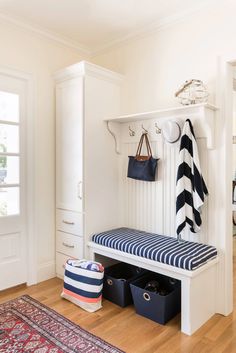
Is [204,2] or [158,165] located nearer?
[204,2]

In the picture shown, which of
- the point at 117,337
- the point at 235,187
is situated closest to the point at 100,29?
the point at 117,337

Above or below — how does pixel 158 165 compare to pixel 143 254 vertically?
above

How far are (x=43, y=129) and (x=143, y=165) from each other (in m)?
1.11

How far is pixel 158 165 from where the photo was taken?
2.66m

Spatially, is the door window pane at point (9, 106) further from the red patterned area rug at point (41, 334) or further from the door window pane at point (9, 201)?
the red patterned area rug at point (41, 334)

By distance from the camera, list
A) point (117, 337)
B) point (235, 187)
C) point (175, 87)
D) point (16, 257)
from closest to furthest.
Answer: point (117, 337) < point (175, 87) < point (16, 257) < point (235, 187)

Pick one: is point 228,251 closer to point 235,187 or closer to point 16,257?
point 16,257

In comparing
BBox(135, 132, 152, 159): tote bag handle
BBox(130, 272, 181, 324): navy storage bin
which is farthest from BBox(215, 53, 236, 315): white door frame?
BBox(135, 132, 152, 159): tote bag handle

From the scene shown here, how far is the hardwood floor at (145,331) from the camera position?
1.86 meters

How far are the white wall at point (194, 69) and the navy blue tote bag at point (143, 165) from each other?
42 cm

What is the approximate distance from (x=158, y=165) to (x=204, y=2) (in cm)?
144

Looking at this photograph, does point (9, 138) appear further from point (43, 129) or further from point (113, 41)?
point (113, 41)

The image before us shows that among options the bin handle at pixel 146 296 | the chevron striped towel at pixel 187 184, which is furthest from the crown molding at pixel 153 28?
the bin handle at pixel 146 296

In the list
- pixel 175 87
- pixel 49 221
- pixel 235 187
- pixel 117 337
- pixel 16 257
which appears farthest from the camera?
pixel 235 187
